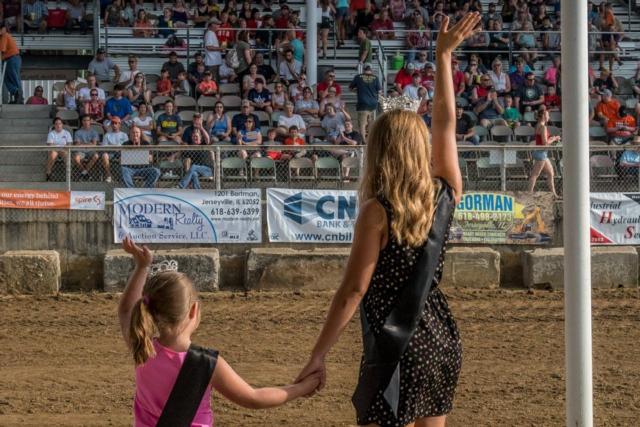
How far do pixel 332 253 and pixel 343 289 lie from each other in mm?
11207

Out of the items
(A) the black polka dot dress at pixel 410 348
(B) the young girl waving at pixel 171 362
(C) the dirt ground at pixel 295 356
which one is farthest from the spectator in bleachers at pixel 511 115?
Result: (B) the young girl waving at pixel 171 362

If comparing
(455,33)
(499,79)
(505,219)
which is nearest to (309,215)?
(505,219)

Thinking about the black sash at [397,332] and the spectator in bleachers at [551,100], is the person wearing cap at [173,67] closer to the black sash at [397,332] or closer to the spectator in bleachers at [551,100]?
the spectator in bleachers at [551,100]

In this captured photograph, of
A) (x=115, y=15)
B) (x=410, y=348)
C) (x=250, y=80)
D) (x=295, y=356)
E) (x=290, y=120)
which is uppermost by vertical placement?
(x=115, y=15)

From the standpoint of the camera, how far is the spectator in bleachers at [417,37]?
24.5m

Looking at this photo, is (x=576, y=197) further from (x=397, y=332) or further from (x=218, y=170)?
(x=218, y=170)

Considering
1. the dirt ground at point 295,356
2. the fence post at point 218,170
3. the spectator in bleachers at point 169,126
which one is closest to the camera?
the dirt ground at point 295,356

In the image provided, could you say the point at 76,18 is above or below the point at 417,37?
above

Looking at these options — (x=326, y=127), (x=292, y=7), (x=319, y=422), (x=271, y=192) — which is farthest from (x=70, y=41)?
(x=319, y=422)

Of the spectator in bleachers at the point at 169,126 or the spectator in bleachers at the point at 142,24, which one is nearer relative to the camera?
the spectator in bleachers at the point at 169,126

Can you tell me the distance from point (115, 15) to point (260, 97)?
562 centimetres

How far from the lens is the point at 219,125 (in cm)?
2006

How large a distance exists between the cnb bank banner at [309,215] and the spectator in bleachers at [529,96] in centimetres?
779

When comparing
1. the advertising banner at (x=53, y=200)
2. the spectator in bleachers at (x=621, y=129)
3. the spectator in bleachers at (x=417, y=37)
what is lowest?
the advertising banner at (x=53, y=200)
